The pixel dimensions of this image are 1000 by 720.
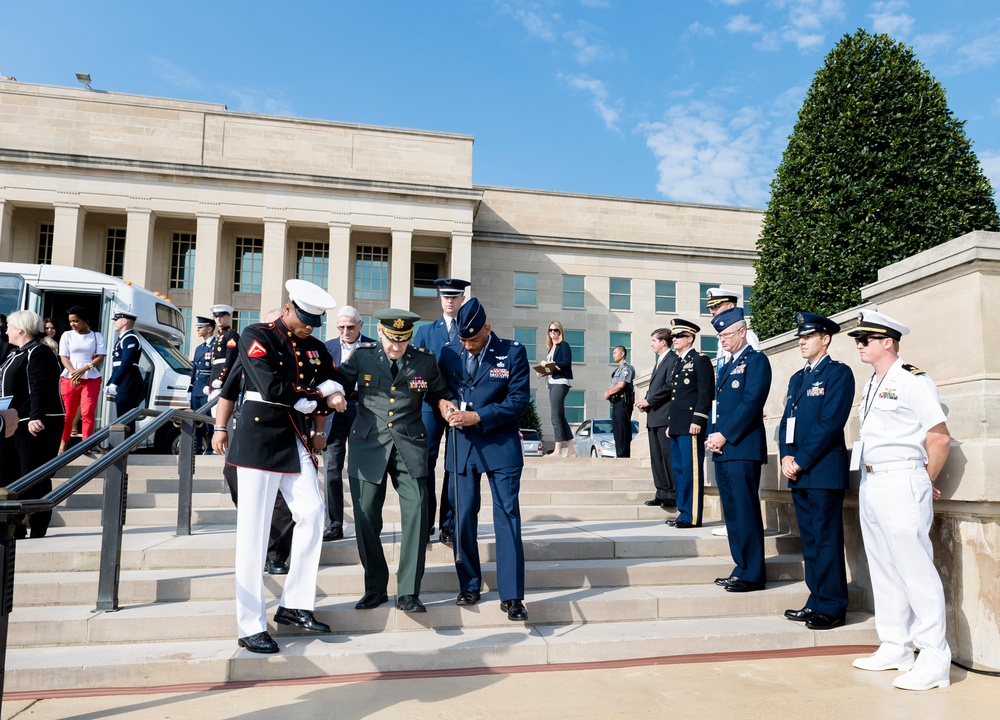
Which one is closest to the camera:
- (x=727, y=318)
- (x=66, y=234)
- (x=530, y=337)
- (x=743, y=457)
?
(x=743, y=457)

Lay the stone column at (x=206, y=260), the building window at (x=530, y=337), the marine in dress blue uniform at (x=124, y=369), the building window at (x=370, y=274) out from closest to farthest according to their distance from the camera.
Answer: the marine in dress blue uniform at (x=124, y=369) < the stone column at (x=206, y=260) < the building window at (x=370, y=274) < the building window at (x=530, y=337)

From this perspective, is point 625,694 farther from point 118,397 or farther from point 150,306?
point 150,306

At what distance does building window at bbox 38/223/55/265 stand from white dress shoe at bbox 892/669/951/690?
42.4m

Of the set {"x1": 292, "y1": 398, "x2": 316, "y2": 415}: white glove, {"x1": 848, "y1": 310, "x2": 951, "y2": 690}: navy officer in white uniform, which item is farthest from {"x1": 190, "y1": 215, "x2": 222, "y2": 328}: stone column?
{"x1": 848, "y1": 310, "x2": 951, "y2": 690}: navy officer in white uniform

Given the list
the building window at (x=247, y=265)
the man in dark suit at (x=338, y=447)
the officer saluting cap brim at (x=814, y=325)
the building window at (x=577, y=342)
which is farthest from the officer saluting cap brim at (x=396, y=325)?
the building window at (x=247, y=265)

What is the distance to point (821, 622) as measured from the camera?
5.11 m

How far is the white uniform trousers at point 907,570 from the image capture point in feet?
14.4

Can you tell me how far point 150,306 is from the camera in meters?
14.1

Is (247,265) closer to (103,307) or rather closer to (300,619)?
(103,307)

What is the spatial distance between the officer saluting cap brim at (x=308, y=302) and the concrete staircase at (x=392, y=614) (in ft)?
6.38

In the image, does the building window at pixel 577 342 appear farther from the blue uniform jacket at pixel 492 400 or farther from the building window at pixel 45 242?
the blue uniform jacket at pixel 492 400

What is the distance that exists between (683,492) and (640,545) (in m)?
1.31

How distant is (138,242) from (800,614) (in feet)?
123

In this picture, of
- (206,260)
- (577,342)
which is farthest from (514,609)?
(577,342)
